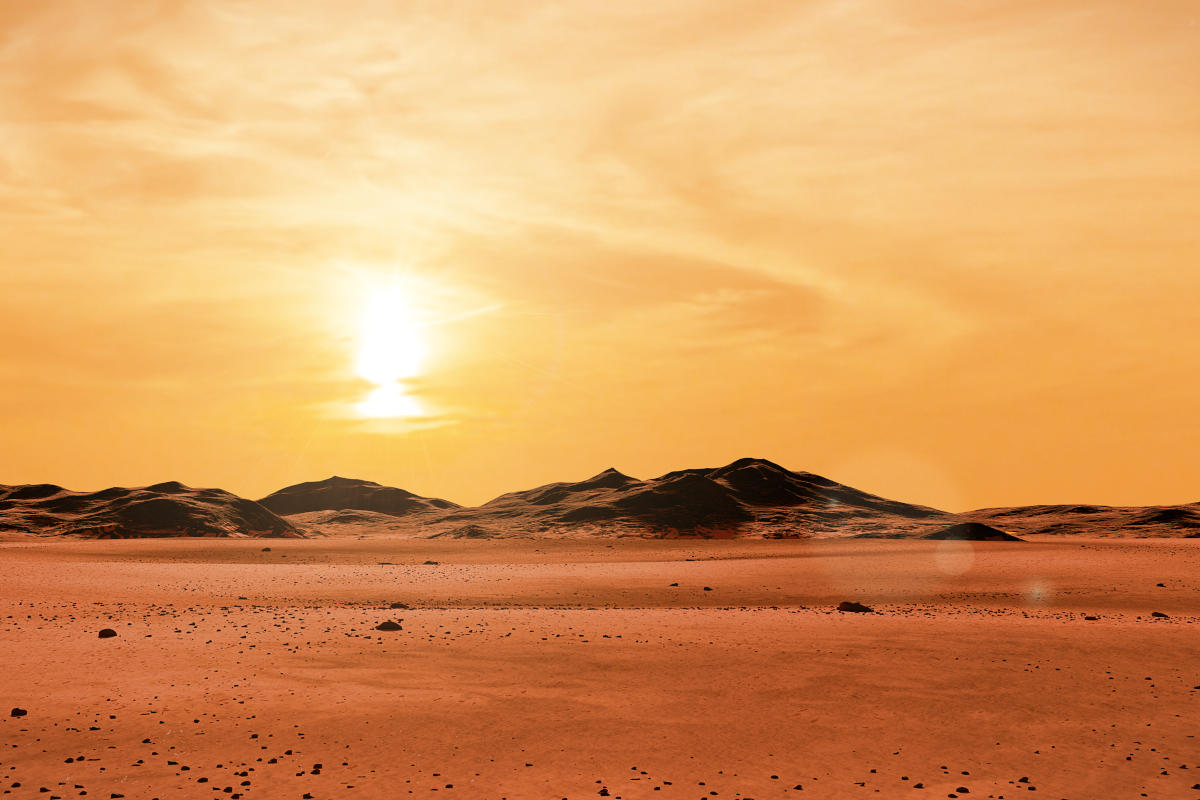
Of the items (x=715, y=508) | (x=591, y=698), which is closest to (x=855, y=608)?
(x=591, y=698)

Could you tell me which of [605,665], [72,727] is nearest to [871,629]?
[605,665]

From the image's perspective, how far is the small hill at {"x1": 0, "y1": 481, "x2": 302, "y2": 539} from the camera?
291 ft

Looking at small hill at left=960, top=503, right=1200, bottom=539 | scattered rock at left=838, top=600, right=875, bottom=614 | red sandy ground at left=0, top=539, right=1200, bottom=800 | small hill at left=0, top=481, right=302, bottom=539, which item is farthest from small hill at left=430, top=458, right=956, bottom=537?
red sandy ground at left=0, top=539, right=1200, bottom=800

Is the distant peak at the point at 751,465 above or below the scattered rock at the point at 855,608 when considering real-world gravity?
above

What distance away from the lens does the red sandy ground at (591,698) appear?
13.9 meters

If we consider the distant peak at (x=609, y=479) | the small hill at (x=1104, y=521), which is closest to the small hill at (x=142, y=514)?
the distant peak at (x=609, y=479)

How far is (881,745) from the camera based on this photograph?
15750mm

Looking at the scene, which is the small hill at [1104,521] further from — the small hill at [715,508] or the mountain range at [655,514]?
the small hill at [715,508]

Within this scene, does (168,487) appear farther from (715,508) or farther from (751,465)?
(751,465)

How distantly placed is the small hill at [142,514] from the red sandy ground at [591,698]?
5830 cm

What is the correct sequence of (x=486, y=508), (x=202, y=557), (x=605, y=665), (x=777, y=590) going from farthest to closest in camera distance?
(x=486, y=508), (x=202, y=557), (x=777, y=590), (x=605, y=665)

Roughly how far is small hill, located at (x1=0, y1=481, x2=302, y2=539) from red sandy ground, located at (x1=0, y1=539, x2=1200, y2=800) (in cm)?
5830

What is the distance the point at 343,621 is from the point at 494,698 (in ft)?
33.2

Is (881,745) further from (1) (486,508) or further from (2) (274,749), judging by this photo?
(1) (486,508)
